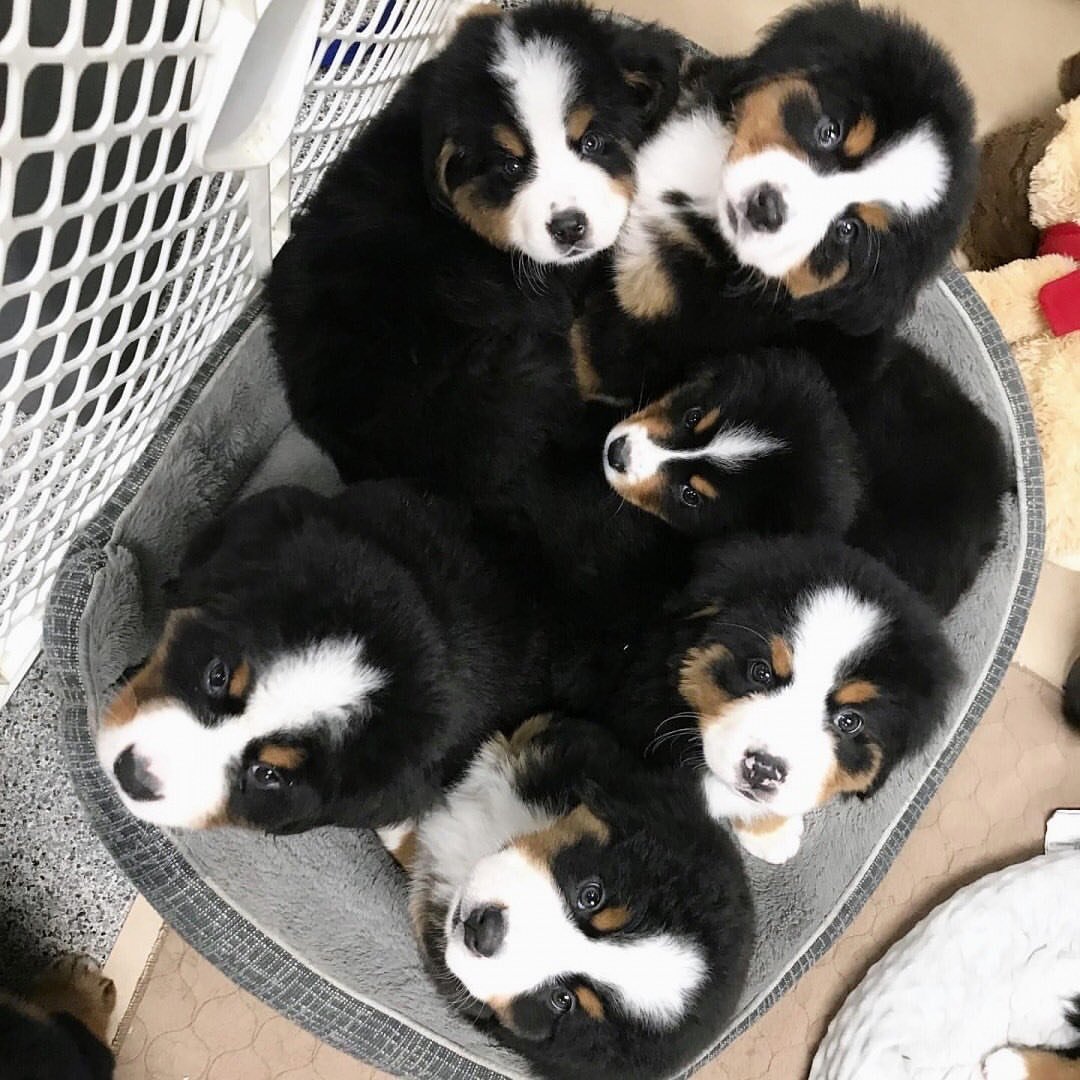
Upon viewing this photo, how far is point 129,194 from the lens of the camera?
56.1 inches

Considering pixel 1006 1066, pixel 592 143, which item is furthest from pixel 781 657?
pixel 1006 1066

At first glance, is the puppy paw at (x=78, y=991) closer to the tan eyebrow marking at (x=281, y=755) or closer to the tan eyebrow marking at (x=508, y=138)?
the tan eyebrow marking at (x=281, y=755)

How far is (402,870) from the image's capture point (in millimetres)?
2014

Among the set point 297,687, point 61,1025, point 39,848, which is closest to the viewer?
point 297,687

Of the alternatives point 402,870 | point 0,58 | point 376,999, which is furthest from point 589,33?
point 376,999

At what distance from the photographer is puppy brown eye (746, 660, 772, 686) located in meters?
1.69

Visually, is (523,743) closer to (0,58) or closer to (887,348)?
(887,348)

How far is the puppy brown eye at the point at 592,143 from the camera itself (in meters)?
1.79

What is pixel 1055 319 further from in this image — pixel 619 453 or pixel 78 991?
pixel 78 991

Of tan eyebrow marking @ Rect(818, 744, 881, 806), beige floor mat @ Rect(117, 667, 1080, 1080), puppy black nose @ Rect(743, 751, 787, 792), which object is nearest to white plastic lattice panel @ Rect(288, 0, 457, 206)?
puppy black nose @ Rect(743, 751, 787, 792)

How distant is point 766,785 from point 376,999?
2.78 ft

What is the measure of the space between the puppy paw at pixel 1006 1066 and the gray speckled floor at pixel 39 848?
6.40 feet

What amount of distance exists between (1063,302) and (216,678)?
2.09 metres

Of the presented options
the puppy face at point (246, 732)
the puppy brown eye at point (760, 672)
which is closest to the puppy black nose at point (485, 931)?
→ the puppy face at point (246, 732)
